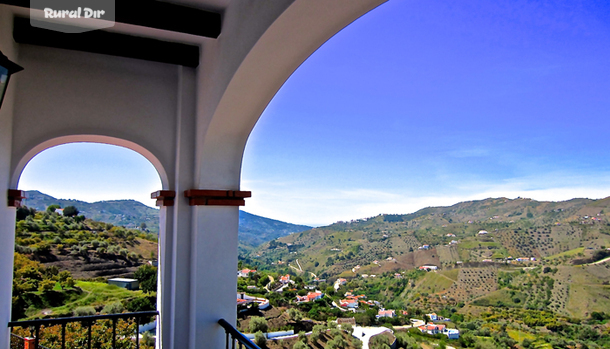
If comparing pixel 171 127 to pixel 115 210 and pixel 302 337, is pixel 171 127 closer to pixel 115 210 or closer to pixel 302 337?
pixel 115 210

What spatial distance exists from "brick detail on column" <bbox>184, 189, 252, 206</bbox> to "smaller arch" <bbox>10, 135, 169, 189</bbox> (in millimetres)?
384

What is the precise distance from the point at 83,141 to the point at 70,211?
215 cm

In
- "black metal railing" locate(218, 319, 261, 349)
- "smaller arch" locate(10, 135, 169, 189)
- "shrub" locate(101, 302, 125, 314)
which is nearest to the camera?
"black metal railing" locate(218, 319, 261, 349)

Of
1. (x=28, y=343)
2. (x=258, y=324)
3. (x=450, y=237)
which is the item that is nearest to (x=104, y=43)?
(x=28, y=343)

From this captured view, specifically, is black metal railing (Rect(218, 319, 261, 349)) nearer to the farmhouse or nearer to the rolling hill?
the farmhouse

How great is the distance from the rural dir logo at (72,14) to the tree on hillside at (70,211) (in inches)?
109

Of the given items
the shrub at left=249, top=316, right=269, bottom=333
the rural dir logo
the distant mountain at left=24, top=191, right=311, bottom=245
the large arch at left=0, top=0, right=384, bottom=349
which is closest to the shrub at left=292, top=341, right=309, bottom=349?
the shrub at left=249, top=316, right=269, bottom=333

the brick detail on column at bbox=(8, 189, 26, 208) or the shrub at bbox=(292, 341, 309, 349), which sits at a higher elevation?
the brick detail on column at bbox=(8, 189, 26, 208)

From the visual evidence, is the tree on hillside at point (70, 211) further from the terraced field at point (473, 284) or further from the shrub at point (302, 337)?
the terraced field at point (473, 284)

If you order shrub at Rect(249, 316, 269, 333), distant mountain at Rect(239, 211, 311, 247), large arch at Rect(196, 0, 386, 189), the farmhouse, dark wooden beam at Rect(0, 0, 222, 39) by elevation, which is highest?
dark wooden beam at Rect(0, 0, 222, 39)

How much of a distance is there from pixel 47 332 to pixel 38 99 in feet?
6.78

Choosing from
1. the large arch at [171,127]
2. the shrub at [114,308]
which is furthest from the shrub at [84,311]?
the large arch at [171,127]

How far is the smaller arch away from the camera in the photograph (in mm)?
2533

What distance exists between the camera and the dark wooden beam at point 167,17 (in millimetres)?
2143
